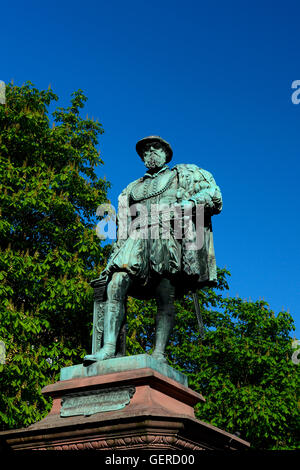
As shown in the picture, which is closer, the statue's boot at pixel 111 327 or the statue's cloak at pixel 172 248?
the statue's boot at pixel 111 327

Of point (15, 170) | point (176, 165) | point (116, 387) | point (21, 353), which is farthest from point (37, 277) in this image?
point (116, 387)

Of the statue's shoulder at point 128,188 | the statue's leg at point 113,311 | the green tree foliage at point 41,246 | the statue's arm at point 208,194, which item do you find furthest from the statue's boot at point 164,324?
the green tree foliage at point 41,246

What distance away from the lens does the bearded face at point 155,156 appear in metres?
6.39

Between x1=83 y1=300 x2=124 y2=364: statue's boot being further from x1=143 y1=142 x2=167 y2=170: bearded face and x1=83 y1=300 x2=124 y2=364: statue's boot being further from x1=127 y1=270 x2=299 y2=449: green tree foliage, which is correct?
x1=127 y1=270 x2=299 y2=449: green tree foliage

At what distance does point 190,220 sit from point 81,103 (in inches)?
527

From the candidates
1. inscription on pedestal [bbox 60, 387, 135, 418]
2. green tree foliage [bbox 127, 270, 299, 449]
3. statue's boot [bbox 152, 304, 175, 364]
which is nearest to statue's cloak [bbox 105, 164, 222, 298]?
statue's boot [bbox 152, 304, 175, 364]

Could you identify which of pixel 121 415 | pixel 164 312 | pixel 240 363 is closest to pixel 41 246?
pixel 240 363

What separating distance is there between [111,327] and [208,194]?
172 cm

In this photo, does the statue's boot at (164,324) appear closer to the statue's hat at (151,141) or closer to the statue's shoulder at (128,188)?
the statue's shoulder at (128,188)

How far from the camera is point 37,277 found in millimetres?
13805

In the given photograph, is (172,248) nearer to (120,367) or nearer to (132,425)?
(120,367)

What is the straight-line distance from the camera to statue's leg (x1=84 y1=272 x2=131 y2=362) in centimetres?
527

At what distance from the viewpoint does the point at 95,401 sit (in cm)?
481

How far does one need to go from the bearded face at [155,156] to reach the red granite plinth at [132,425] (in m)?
2.49
